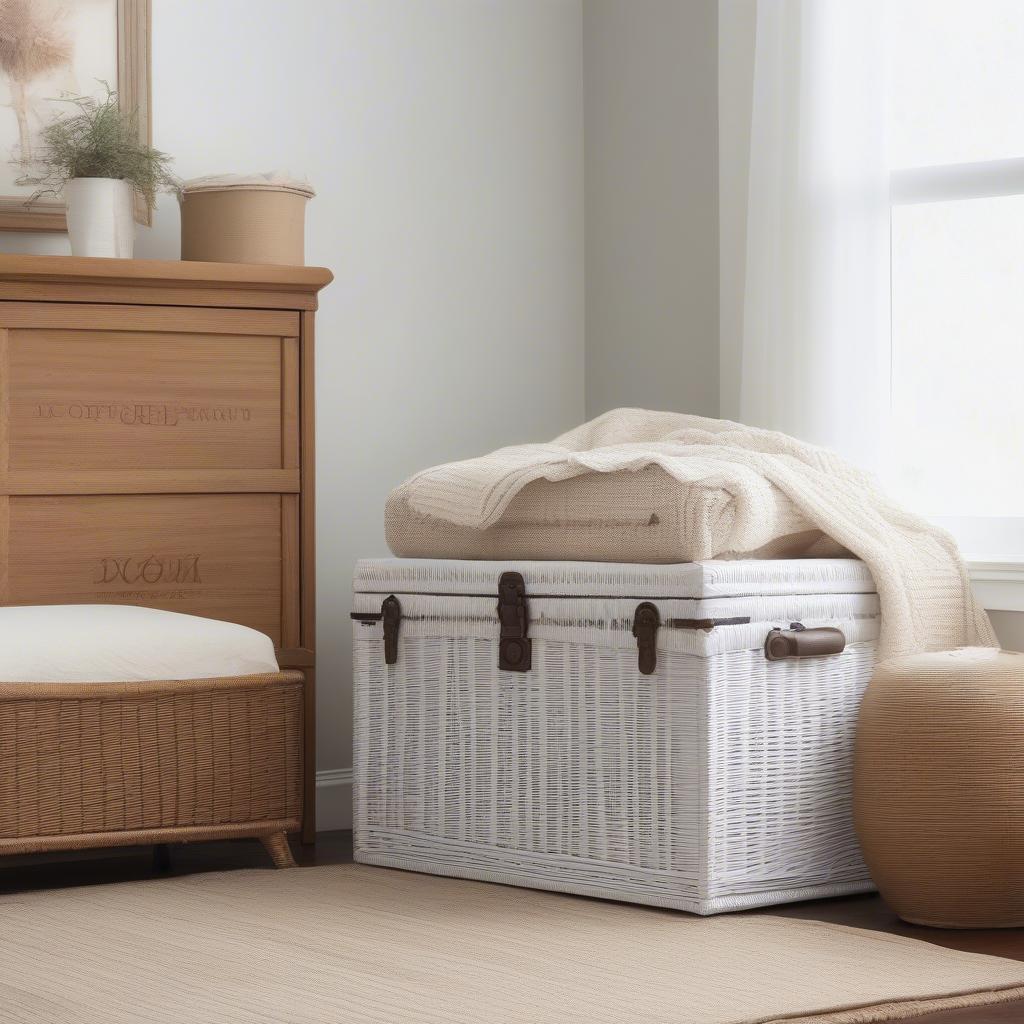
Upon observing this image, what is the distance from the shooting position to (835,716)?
7.47 ft

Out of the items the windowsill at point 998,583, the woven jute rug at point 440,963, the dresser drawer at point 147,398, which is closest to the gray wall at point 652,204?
the windowsill at point 998,583

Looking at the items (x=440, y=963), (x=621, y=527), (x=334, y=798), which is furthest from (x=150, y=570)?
(x=440, y=963)

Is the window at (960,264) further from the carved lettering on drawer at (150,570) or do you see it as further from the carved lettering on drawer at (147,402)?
the carved lettering on drawer at (150,570)

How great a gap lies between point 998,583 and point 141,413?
4.90ft

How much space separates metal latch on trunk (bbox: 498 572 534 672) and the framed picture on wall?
1256 millimetres

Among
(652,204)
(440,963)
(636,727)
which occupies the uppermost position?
(652,204)

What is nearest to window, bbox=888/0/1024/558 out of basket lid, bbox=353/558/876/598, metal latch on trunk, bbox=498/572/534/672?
basket lid, bbox=353/558/876/598

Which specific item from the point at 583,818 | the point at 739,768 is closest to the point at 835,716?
the point at 739,768

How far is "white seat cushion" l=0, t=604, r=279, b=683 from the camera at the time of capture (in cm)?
232

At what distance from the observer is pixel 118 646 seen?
2379 millimetres

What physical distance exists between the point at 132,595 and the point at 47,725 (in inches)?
17.7

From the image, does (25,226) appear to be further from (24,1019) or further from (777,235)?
(24,1019)

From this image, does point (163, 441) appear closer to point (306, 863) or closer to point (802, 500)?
point (306, 863)

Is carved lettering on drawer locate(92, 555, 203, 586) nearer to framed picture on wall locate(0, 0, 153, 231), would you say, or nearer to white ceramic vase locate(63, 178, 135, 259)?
white ceramic vase locate(63, 178, 135, 259)
